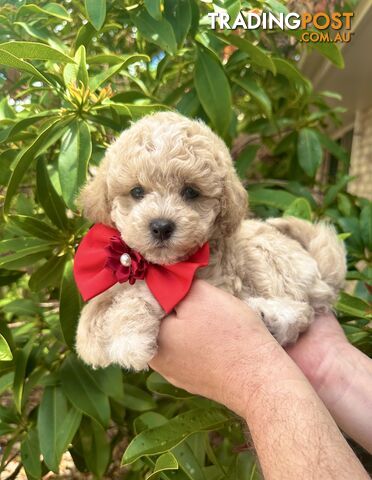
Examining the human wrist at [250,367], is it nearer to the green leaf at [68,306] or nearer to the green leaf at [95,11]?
the green leaf at [68,306]

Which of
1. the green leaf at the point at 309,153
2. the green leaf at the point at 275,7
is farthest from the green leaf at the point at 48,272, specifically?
the green leaf at the point at 309,153

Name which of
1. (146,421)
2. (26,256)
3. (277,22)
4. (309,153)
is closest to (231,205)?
(26,256)

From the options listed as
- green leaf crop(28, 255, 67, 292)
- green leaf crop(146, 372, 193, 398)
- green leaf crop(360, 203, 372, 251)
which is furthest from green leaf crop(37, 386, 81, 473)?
green leaf crop(360, 203, 372, 251)

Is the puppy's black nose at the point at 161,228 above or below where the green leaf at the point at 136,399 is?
above

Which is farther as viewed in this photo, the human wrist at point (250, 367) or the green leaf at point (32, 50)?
the green leaf at point (32, 50)

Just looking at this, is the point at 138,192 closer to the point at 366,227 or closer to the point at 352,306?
the point at 352,306

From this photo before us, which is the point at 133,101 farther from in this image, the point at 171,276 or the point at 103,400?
the point at 103,400

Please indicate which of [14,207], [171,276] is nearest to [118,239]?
[171,276]
